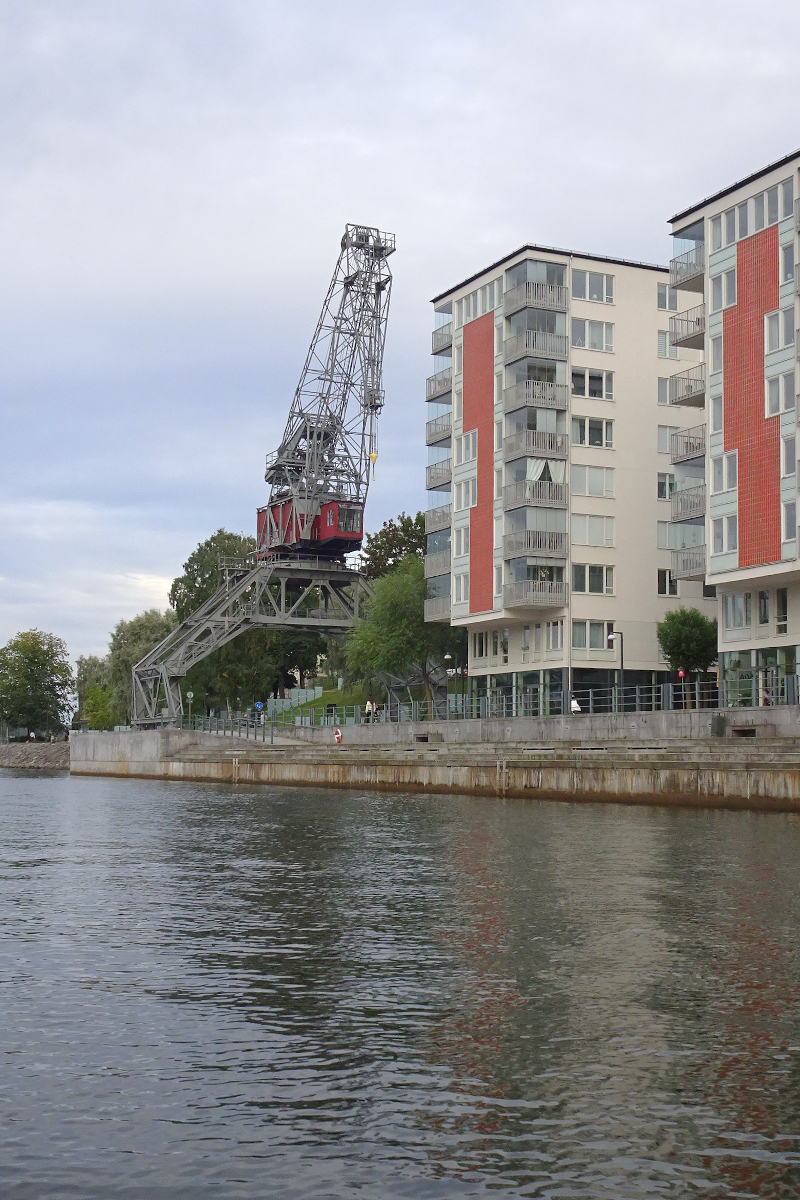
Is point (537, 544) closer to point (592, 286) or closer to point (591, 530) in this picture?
point (591, 530)

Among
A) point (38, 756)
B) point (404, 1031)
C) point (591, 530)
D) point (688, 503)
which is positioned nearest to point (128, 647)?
point (38, 756)

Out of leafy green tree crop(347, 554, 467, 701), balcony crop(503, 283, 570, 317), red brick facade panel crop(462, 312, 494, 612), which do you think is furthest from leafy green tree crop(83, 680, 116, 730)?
balcony crop(503, 283, 570, 317)

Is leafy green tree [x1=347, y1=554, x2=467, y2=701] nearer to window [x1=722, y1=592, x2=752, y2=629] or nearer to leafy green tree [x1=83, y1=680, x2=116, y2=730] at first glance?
window [x1=722, y1=592, x2=752, y2=629]

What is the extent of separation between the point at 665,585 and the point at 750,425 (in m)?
19.8

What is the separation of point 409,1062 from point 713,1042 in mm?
2434

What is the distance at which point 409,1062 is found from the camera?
10.3 metres

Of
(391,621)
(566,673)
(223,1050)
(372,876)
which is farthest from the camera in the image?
(391,621)

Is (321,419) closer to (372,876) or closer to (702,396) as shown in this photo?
(702,396)

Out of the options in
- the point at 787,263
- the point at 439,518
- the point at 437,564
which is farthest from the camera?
the point at 439,518

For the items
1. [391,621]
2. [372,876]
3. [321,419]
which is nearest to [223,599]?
[321,419]

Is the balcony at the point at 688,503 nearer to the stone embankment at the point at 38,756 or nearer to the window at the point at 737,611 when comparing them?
the window at the point at 737,611

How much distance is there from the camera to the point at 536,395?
243 feet

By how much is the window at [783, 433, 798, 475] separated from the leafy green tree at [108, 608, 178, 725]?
73.1 metres

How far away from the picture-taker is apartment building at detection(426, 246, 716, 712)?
241ft
